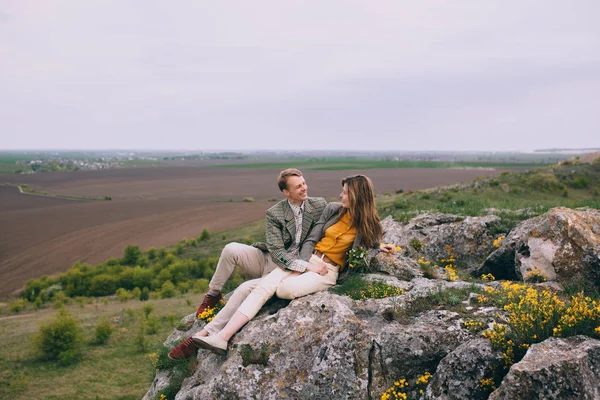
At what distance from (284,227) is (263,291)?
1584 mm

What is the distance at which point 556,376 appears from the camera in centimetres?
506

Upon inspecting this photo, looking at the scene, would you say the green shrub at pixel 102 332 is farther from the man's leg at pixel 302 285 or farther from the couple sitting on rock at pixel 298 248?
the man's leg at pixel 302 285

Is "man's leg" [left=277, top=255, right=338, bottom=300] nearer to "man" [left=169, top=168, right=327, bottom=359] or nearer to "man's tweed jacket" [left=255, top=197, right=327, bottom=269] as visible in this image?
"man" [left=169, top=168, right=327, bottom=359]

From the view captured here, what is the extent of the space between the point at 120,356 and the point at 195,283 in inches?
626

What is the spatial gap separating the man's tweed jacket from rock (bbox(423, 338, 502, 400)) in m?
3.46

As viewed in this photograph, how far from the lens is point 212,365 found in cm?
788

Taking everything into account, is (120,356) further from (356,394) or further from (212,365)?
(356,394)

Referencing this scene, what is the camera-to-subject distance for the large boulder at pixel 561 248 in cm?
850

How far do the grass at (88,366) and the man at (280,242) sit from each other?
462 inches

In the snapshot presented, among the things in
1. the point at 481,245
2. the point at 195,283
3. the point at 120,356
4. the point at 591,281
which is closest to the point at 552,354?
the point at 591,281

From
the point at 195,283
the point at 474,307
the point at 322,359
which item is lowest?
the point at 195,283

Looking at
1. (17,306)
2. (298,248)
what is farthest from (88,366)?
(298,248)

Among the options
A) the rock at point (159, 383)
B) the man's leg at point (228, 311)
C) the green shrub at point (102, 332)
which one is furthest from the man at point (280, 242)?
the green shrub at point (102, 332)

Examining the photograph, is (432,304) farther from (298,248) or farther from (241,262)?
(241,262)
